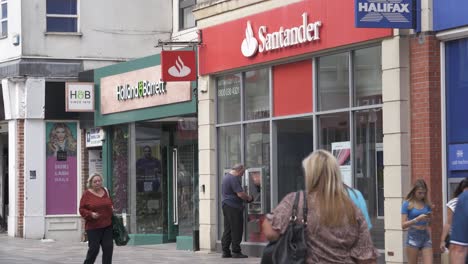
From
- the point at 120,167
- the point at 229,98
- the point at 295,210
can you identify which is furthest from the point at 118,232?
the point at 120,167

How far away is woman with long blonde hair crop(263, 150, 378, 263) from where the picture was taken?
6.08m

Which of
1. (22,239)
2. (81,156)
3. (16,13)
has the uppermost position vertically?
(16,13)

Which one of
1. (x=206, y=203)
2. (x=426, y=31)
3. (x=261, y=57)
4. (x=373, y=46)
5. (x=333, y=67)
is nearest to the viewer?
(x=426, y=31)

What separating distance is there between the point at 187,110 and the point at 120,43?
20.8 feet

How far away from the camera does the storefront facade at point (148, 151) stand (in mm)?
22047

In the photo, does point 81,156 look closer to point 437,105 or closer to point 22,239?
point 22,239

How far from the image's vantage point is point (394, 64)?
1482 centimetres

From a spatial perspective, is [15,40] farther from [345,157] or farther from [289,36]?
[345,157]

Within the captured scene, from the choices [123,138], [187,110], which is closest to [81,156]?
[123,138]

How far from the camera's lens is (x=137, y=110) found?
76.1 feet

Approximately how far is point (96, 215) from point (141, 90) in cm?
884

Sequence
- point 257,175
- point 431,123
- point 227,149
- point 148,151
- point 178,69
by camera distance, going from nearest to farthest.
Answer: point 431,123 < point 257,175 < point 227,149 < point 178,69 < point 148,151

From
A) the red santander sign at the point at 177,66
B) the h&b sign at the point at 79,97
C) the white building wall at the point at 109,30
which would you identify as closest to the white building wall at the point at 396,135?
the red santander sign at the point at 177,66

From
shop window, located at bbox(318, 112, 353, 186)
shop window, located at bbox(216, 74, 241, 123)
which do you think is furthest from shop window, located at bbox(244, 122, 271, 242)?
shop window, located at bbox(318, 112, 353, 186)
